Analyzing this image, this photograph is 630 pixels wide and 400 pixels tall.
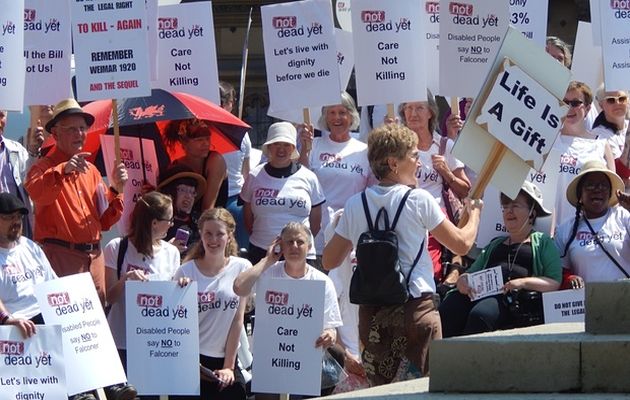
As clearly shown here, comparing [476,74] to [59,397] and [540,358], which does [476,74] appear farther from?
[540,358]

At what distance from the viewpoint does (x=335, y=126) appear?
426 inches

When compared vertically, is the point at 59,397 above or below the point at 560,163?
below

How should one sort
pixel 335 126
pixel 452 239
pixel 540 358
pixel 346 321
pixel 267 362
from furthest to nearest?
pixel 335 126, pixel 346 321, pixel 267 362, pixel 452 239, pixel 540 358

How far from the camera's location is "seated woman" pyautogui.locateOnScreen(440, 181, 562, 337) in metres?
9.46

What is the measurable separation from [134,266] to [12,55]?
1423mm

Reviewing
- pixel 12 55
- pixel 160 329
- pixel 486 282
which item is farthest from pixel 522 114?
pixel 12 55

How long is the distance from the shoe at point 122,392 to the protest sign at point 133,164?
1.34 meters

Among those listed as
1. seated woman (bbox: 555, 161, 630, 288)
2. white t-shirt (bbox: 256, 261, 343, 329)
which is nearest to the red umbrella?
white t-shirt (bbox: 256, 261, 343, 329)

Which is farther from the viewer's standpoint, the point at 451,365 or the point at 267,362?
the point at 267,362

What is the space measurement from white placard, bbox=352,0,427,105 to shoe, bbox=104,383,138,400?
270 cm

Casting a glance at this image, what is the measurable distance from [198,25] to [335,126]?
1.22 metres

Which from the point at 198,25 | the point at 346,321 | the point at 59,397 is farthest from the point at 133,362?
the point at 198,25

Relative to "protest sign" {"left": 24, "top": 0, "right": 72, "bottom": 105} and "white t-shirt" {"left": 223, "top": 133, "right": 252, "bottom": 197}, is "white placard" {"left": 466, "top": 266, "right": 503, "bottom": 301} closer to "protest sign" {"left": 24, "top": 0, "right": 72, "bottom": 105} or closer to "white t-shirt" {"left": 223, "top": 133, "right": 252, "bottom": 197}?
"white t-shirt" {"left": 223, "top": 133, "right": 252, "bottom": 197}

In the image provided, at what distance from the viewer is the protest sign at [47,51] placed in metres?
10.4
